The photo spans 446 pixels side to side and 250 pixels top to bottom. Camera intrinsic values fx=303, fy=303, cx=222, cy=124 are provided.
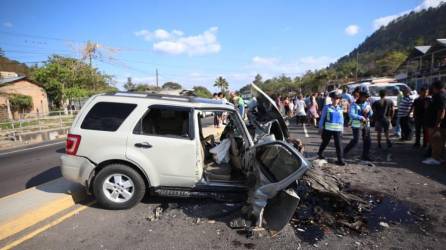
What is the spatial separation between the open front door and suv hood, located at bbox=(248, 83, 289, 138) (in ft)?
3.66

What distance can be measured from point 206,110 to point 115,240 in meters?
2.23

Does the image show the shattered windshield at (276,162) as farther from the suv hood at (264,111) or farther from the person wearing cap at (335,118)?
the person wearing cap at (335,118)

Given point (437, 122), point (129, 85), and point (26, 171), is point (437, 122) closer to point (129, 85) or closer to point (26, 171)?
point (26, 171)

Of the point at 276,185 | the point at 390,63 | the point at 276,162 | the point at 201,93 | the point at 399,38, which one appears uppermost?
the point at 399,38

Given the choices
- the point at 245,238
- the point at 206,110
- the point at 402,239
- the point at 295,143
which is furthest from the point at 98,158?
the point at 402,239

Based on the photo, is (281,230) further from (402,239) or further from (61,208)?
(61,208)

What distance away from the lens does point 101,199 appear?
4613mm

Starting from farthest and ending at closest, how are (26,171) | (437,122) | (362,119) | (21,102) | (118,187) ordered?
(21,102) < (26,171) < (362,119) < (437,122) < (118,187)

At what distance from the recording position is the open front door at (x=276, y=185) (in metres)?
3.76

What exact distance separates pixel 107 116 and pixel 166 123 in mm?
899

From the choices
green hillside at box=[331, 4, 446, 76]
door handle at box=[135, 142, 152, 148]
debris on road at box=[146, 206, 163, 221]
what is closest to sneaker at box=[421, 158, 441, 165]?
debris on road at box=[146, 206, 163, 221]

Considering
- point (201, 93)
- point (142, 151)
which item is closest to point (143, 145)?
point (142, 151)

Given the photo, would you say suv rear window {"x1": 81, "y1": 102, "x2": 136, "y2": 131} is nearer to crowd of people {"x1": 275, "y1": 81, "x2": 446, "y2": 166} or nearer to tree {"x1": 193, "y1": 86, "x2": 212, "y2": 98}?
crowd of people {"x1": 275, "y1": 81, "x2": 446, "y2": 166}

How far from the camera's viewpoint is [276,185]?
12.5 feet
